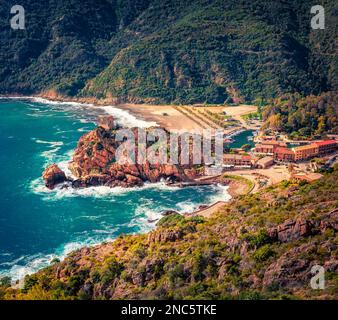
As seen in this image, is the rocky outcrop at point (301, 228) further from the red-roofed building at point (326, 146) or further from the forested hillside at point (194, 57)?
the forested hillside at point (194, 57)

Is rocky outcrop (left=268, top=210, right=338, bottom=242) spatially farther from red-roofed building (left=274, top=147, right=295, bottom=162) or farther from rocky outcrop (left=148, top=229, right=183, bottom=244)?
red-roofed building (left=274, top=147, right=295, bottom=162)

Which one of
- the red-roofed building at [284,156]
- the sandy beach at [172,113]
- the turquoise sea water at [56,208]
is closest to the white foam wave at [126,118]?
the sandy beach at [172,113]

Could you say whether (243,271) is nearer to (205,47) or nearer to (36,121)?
(36,121)

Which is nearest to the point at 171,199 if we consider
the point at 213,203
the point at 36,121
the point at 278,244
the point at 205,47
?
the point at 213,203

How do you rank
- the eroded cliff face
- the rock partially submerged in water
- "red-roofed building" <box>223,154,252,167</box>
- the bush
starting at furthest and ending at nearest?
"red-roofed building" <box>223,154,252,167</box> < the eroded cliff face < the rock partially submerged in water < the bush

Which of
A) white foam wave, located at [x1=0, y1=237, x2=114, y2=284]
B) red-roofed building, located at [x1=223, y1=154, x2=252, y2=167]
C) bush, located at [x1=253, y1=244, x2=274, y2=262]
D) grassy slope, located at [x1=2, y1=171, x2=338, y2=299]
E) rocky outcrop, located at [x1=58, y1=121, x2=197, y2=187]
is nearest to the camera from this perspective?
grassy slope, located at [x1=2, y1=171, x2=338, y2=299]

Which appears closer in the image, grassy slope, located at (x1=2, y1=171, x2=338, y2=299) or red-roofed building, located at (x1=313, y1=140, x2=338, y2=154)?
grassy slope, located at (x1=2, y1=171, x2=338, y2=299)

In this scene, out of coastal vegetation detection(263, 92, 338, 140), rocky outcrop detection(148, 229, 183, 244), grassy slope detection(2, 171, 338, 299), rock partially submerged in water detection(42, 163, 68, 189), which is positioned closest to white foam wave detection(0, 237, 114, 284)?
grassy slope detection(2, 171, 338, 299)
